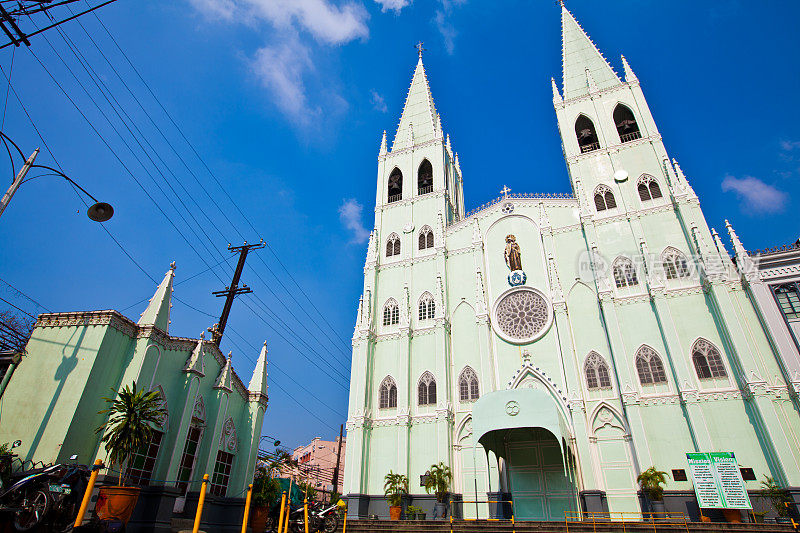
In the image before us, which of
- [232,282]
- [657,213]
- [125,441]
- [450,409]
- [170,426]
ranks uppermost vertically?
[657,213]

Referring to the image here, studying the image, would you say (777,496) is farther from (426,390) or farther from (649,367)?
(426,390)

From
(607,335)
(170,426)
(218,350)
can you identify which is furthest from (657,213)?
(170,426)

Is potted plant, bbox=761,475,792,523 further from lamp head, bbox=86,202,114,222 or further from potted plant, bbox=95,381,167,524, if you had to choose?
lamp head, bbox=86,202,114,222

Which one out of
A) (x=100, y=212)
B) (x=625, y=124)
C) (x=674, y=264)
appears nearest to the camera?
(x=100, y=212)

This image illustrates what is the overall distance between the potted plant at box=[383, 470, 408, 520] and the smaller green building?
7039mm

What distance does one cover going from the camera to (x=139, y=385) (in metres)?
15.4

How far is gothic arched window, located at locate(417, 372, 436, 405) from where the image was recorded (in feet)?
85.6

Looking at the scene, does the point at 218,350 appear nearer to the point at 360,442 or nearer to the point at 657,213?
the point at 360,442

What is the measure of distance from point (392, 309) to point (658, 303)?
15.7 metres

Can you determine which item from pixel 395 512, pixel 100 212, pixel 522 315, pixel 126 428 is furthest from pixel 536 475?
pixel 100 212

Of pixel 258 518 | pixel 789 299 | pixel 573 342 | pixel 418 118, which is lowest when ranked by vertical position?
pixel 258 518

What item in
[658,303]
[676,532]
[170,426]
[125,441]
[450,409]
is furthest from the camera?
[450,409]

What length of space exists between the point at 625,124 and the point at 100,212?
30.4 metres

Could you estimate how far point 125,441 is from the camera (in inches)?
524
